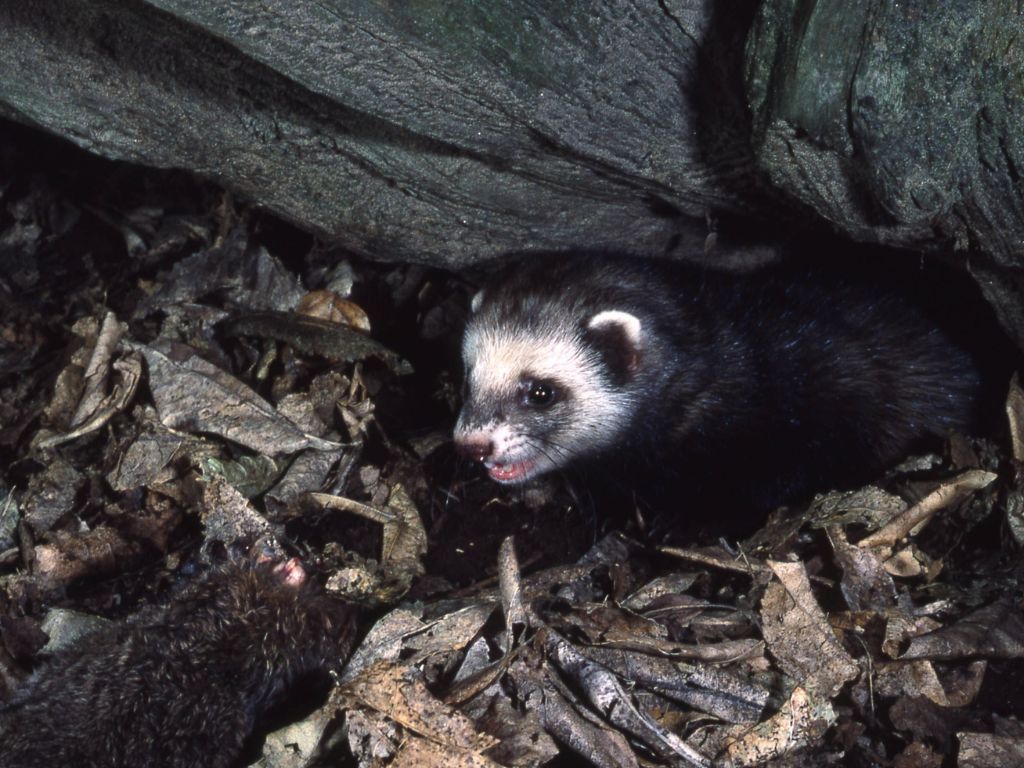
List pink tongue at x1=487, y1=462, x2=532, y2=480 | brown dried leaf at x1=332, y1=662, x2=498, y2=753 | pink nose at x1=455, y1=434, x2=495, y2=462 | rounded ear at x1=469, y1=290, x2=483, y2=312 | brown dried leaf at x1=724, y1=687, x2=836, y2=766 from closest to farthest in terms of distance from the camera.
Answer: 1. brown dried leaf at x1=332, y1=662, x2=498, y2=753
2. brown dried leaf at x1=724, y1=687, x2=836, y2=766
3. pink nose at x1=455, y1=434, x2=495, y2=462
4. pink tongue at x1=487, y1=462, x2=532, y2=480
5. rounded ear at x1=469, y1=290, x2=483, y2=312

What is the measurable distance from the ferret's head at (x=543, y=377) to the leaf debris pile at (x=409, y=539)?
579 millimetres

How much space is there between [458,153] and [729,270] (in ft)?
6.91

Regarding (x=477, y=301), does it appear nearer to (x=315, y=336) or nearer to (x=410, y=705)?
(x=315, y=336)

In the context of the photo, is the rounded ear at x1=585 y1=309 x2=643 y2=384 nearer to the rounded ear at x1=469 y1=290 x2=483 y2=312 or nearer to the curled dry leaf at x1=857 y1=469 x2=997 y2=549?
the rounded ear at x1=469 y1=290 x2=483 y2=312

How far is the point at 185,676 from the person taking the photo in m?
4.82

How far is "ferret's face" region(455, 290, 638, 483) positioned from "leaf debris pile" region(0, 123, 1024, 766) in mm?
555

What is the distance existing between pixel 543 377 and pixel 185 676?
2.66 meters

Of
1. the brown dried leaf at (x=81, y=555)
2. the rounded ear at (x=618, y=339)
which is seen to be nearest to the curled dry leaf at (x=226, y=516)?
the brown dried leaf at (x=81, y=555)

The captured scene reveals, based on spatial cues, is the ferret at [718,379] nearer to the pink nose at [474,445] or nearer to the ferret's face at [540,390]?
the ferret's face at [540,390]

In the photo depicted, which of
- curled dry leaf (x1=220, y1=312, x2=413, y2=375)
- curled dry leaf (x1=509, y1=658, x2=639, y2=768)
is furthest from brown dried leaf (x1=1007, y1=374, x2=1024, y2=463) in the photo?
curled dry leaf (x1=220, y1=312, x2=413, y2=375)

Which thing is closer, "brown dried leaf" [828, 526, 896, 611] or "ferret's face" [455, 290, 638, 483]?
"brown dried leaf" [828, 526, 896, 611]

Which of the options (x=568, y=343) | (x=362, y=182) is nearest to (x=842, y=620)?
(x=568, y=343)

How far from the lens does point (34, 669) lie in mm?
5387

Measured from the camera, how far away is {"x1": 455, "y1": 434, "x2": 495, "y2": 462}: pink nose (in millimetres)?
6383
